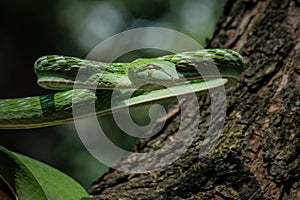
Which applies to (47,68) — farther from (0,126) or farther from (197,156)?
(197,156)

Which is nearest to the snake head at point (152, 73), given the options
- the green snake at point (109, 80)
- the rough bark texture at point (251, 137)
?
the green snake at point (109, 80)

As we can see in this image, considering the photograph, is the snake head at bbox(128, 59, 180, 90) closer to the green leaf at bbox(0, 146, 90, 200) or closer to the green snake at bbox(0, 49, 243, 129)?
the green snake at bbox(0, 49, 243, 129)

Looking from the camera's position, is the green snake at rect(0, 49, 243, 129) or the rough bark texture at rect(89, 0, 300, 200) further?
the rough bark texture at rect(89, 0, 300, 200)

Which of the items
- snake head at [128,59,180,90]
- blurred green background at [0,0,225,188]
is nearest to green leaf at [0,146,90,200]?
snake head at [128,59,180,90]

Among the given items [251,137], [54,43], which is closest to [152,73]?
[251,137]

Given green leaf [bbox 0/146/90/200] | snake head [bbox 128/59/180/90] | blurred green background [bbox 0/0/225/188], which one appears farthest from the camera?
blurred green background [bbox 0/0/225/188]

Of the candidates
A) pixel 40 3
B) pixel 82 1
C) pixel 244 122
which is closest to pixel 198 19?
pixel 82 1
